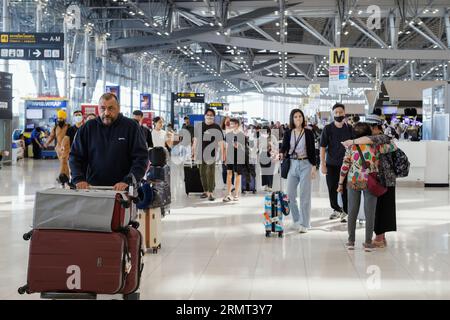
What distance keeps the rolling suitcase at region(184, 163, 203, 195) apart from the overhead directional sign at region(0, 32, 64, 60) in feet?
38.7

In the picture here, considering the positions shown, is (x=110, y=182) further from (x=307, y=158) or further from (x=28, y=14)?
(x=28, y=14)

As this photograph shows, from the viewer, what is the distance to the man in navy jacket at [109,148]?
4988 millimetres

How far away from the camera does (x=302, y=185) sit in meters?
8.86

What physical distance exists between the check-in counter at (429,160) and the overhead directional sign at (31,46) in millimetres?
13039

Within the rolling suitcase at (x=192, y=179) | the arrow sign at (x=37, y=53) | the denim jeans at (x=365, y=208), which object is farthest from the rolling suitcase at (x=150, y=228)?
the arrow sign at (x=37, y=53)

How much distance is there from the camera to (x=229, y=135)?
45.1 feet

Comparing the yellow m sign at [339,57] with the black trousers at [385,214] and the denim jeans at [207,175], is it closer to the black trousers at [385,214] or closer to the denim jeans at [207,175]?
the denim jeans at [207,175]

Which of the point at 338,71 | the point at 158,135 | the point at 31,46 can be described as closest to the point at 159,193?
the point at 158,135

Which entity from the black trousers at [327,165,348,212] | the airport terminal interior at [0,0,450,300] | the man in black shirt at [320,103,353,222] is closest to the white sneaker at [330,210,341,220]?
the airport terminal interior at [0,0,450,300]

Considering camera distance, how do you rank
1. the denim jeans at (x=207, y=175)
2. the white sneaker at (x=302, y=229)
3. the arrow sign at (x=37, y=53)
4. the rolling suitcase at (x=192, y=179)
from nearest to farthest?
the white sneaker at (x=302, y=229) → the denim jeans at (x=207, y=175) → the rolling suitcase at (x=192, y=179) → the arrow sign at (x=37, y=53)

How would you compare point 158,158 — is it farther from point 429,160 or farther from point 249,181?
point 429,160

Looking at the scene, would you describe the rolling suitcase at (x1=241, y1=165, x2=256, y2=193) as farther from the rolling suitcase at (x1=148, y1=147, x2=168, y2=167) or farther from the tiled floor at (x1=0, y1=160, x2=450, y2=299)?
the rolling suitcase at (x1=148, y1=147, x2=168, y2=167)

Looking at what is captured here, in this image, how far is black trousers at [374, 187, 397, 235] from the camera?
7895mm

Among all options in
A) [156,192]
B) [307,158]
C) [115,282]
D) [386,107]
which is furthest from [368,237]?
[386,107]
